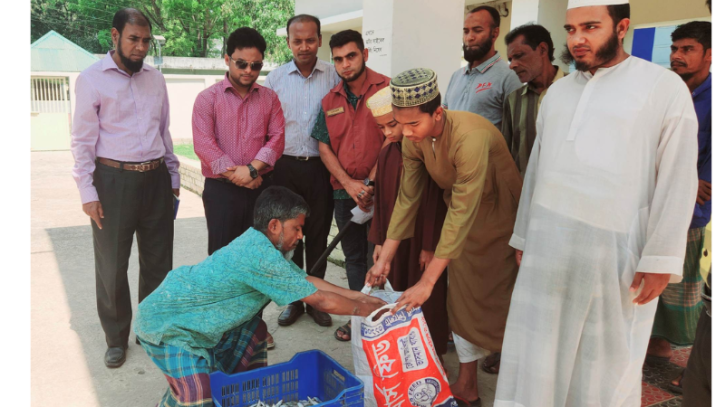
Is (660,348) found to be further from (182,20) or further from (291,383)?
(182,20)

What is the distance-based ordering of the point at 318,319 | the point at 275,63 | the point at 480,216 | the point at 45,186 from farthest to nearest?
the point at 275,63
the point at 45,186
the point at 318,319
the point at 480,216

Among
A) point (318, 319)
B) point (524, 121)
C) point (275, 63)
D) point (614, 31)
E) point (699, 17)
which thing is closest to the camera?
point (614, 31)

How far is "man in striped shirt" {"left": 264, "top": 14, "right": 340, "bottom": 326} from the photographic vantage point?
404 centimetres

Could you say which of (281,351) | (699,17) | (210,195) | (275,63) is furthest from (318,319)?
(275,63)

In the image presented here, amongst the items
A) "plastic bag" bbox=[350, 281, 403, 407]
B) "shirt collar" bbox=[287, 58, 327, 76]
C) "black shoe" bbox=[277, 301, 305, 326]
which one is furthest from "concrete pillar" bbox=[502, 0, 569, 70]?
"plastic bag" bbox=[350, 281, 403, 407]

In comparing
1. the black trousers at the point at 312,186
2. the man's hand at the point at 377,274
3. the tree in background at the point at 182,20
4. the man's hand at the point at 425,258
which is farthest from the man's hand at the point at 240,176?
the tree in background at the point at 182,20

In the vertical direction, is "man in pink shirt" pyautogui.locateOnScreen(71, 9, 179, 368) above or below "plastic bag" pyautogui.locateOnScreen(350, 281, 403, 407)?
above

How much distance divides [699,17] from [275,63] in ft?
77.0

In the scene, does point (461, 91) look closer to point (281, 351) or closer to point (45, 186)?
point (281, 351)

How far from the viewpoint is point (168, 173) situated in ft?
12.3

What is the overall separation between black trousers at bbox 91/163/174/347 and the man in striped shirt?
859mm

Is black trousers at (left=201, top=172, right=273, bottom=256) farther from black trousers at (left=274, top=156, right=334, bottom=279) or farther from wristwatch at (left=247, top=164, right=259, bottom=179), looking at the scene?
black trousers at (left=274, top=156, right=334, bottom=279)

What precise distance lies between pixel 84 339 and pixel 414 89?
10.2ft

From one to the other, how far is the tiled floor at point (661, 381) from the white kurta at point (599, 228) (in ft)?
3.32
